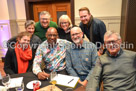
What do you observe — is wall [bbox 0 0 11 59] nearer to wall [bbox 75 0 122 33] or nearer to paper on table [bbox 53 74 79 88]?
wall [bbox 75 0 122 33]

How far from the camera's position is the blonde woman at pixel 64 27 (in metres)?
2.36

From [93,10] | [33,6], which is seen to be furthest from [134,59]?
[33,6]

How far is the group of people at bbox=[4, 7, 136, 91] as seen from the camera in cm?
141

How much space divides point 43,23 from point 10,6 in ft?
7.60

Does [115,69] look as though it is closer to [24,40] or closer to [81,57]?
[81,57]

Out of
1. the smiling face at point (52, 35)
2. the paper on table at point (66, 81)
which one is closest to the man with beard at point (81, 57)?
the smiling face at point (52, 35)

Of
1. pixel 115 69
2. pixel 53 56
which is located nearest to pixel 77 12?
pixel 53 56

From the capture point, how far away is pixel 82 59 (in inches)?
72.6

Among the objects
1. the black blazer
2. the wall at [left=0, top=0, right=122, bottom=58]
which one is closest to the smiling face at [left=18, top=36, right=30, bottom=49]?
the black blazer

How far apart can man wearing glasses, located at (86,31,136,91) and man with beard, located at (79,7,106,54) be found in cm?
88

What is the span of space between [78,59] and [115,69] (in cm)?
58

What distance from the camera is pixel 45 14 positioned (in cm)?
247

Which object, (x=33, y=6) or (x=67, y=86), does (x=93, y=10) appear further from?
(x=67, y=86)

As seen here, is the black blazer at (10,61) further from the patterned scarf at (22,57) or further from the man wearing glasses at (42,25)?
the man wearing glasses at (42,25)
